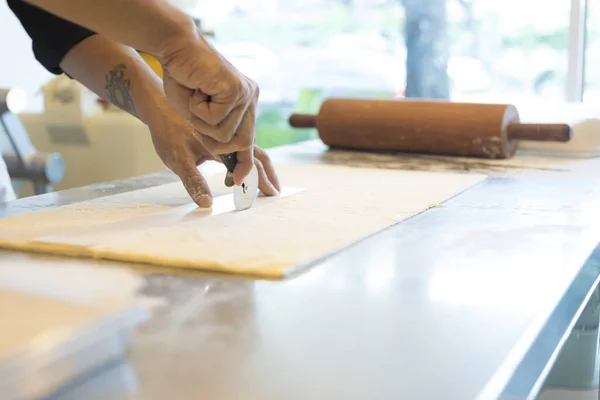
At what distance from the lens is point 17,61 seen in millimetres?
2301

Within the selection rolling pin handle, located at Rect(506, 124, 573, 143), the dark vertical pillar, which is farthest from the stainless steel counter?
the dark vertical pillar

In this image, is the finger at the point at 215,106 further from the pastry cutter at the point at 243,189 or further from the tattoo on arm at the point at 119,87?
the tattoo on arm at the point at 119,87

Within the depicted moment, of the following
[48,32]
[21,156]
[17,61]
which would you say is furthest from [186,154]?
[17,61]

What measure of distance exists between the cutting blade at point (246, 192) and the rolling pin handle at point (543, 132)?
0.66m

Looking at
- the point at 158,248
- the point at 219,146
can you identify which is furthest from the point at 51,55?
the point at 158,248

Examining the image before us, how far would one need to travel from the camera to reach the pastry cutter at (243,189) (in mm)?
929

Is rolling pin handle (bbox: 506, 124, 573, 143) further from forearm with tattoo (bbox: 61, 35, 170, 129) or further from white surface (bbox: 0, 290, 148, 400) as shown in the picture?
white surface (bbox: 0, 290, 148, 400)

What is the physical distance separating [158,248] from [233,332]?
0.77 ft

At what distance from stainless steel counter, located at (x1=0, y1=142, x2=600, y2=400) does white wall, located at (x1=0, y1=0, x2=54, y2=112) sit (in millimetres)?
1722

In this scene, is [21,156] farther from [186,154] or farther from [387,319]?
[387,319]

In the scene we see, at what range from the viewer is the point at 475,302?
0.56 meters

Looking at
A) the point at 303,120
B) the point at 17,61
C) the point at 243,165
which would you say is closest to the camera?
the point at 243,165

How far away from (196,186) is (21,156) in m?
0.94

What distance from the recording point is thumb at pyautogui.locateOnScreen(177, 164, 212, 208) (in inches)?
37.1
